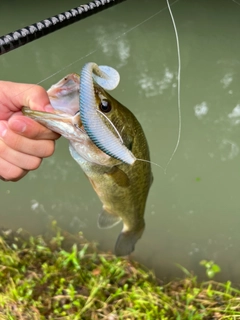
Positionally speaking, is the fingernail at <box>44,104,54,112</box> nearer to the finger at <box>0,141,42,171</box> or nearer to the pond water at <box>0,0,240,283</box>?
the finger at <box>0,141,42,171</box>

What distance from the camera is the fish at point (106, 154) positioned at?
4.55ft

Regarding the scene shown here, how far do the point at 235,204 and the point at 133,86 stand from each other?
1.47 metres

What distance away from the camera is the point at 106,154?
1482mm

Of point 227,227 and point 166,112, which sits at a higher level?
point 166,112

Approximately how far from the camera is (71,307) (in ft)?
7.99

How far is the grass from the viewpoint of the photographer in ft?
7.90

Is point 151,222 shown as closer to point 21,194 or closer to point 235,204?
point 235,204

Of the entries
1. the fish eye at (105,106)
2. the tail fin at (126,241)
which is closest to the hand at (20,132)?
the fish eye at (105,106)

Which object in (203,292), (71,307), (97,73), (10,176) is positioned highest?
(97,73)

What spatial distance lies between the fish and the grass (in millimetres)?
460

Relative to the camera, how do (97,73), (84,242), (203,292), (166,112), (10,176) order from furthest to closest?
(166,112), (84,242), (203,292), (10,176), (97,73)

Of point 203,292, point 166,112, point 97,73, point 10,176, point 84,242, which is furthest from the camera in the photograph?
point 166,112

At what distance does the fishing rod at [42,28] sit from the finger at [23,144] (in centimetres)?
49

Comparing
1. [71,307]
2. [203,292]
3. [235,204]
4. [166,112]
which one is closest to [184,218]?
[235,204]
